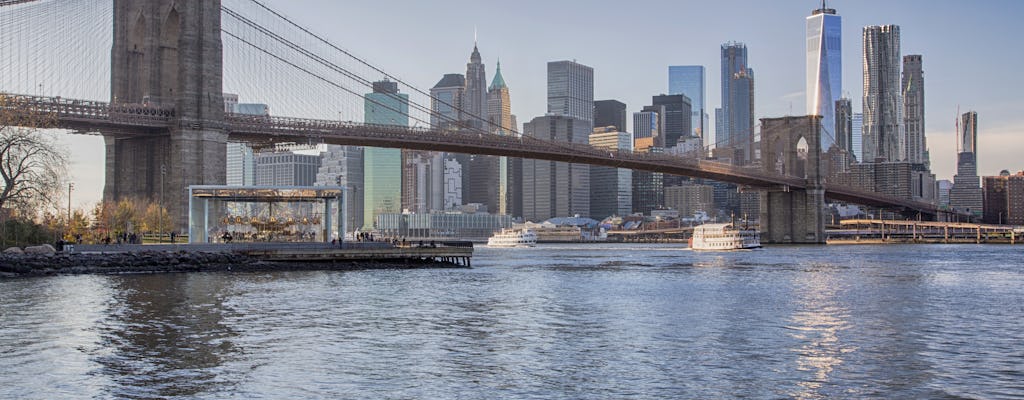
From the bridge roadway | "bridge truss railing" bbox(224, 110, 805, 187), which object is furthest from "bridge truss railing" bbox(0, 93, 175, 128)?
"bridge truss railing" bbox(224, 110, 805, 187)

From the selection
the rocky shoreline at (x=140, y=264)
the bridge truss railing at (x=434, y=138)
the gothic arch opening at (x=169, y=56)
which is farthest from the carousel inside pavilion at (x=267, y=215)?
the gothic arch opening at (x=169, y=56)

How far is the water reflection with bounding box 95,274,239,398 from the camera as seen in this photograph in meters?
19.0

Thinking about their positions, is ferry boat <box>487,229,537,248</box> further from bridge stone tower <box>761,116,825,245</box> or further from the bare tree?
the bare tree

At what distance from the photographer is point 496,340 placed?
25.5m

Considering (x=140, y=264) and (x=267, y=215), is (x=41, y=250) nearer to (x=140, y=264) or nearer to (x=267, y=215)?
(x=140, y=264)

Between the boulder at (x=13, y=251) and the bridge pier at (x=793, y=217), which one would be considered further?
the bridge pier at (x=793, y=217)

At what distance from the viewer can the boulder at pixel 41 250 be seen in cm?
4945

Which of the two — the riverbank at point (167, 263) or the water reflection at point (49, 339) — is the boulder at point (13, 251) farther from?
the water reflection at point (49, 339)

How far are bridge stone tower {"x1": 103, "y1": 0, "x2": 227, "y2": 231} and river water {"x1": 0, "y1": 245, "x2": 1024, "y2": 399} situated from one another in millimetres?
22044

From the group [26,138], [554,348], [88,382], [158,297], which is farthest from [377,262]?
[88,382]

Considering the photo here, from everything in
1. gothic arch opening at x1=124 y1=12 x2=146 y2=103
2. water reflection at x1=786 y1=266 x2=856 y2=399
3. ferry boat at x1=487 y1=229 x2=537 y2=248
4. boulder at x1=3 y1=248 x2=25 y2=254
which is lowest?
water reflection at x1=786 y1=266 x2=856 y2=399

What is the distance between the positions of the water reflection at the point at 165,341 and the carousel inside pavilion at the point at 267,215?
62.8ft

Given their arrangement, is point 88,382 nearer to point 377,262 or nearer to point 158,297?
point 158,297

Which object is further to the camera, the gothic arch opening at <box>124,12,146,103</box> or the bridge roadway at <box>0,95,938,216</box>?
the gothic arch opening at <box>124,12,146,103</box>
